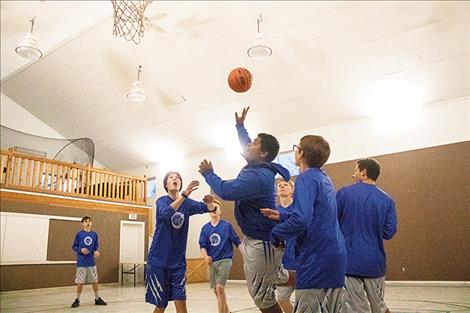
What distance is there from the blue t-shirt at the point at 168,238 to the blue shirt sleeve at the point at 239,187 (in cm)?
88

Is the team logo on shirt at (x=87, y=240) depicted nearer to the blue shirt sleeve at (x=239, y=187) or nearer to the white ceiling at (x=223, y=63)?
the white ceiling at (x=223, y=63)

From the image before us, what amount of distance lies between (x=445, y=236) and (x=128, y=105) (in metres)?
9.55

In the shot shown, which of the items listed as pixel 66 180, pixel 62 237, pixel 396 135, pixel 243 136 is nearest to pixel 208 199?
pixel 243 136

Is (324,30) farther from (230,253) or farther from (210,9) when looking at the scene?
(230,253)

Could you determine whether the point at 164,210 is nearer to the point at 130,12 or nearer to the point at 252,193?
the point at 252,193

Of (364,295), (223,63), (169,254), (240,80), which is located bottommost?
(364,295)

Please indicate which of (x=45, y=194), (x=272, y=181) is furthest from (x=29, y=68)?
(x=272, y=181)

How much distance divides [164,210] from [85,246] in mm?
4603

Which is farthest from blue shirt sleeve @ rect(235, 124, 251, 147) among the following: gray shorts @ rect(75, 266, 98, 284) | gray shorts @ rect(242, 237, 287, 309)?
gray shorts @ rect(75, 266, 98, 284)

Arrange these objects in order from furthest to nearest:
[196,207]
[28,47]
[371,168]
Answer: [28,47], [196,207], [371,168]

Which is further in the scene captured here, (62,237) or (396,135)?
(62,237)

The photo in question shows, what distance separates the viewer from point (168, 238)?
343 cm

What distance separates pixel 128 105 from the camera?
12.1 m

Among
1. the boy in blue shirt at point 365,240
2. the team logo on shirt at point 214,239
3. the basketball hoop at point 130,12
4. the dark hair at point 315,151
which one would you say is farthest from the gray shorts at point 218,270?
the basketball hoop at point 130,12
